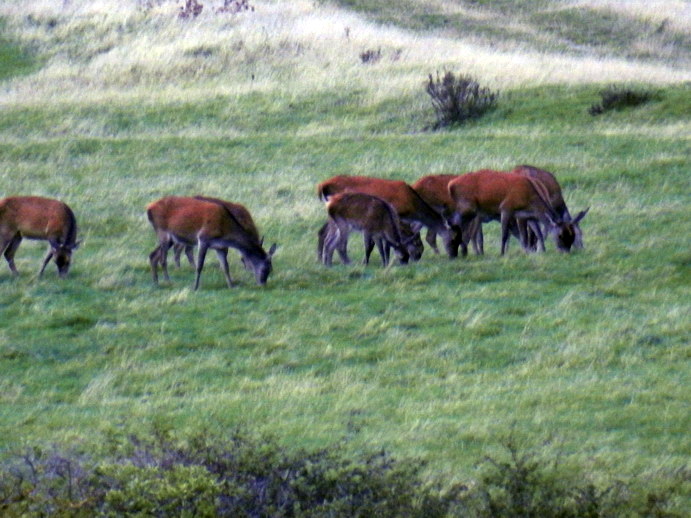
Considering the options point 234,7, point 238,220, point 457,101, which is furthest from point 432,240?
point 234,7

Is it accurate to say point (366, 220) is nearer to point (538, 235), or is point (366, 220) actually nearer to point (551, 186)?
point (538, 235)

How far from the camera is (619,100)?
2711 cm

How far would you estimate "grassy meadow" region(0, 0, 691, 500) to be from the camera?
9.60 metres

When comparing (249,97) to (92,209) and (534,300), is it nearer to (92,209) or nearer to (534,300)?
(92,209)

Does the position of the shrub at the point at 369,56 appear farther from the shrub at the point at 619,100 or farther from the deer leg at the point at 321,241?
the deer leg at the point at 321,241

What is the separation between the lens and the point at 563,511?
6.79 meters

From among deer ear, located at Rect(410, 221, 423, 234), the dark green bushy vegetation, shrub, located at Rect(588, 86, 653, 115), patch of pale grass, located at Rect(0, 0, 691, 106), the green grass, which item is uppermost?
the dark green bushy vegetation

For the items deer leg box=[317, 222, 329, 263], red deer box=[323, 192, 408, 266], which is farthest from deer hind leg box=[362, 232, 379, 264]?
deer leg box=[317, 222, 329, 263]

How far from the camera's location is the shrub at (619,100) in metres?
27.0

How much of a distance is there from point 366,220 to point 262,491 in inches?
358

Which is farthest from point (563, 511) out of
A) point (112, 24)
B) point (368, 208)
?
point (112, 24)

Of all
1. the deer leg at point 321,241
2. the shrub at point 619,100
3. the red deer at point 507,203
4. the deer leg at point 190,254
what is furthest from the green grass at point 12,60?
the red deer at point 507,203

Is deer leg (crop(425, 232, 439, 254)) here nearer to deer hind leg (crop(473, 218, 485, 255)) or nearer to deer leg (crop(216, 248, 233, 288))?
deer hind leg (crop(473, 218, 485, 255))

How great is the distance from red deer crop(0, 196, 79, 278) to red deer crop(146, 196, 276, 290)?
133cm
